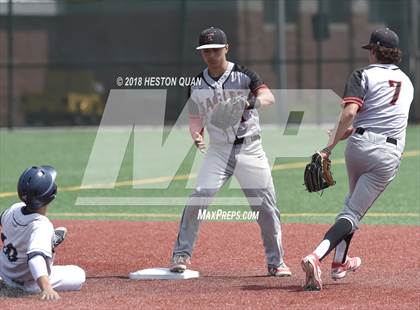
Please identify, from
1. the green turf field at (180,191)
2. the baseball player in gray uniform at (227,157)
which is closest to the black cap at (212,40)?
the baseball player in gray uniform at (227,157)

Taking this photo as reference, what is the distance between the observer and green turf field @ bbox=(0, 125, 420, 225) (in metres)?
14.8

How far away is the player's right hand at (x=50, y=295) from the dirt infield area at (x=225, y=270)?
83mm

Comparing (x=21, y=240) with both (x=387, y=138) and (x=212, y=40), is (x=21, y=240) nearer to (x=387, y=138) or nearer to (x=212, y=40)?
(x=212, y=40)

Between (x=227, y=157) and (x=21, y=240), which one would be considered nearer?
(x=21, y=240)

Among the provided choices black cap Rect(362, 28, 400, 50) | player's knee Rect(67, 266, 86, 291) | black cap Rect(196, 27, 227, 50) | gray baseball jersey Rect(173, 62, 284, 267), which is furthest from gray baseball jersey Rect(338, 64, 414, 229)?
player's knee Rect(67, 266, 86, 291)

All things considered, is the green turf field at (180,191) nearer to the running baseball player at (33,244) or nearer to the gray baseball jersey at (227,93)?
the gray baseball jersey at (227,93)

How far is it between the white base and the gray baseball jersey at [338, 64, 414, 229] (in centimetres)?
152

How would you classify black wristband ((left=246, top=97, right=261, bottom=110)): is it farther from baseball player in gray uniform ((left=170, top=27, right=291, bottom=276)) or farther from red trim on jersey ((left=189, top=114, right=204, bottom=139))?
red trim on jersey ((left=189, top=114, right=204, bottom=139))

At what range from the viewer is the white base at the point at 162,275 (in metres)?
9.72

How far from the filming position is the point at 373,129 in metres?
9.15

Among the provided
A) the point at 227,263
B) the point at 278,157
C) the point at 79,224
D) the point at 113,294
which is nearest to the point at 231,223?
the point at 79,224

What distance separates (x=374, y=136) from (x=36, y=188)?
9.29ft

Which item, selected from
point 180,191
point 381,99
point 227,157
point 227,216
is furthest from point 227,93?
point 180,191

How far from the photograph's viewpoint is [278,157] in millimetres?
22578
